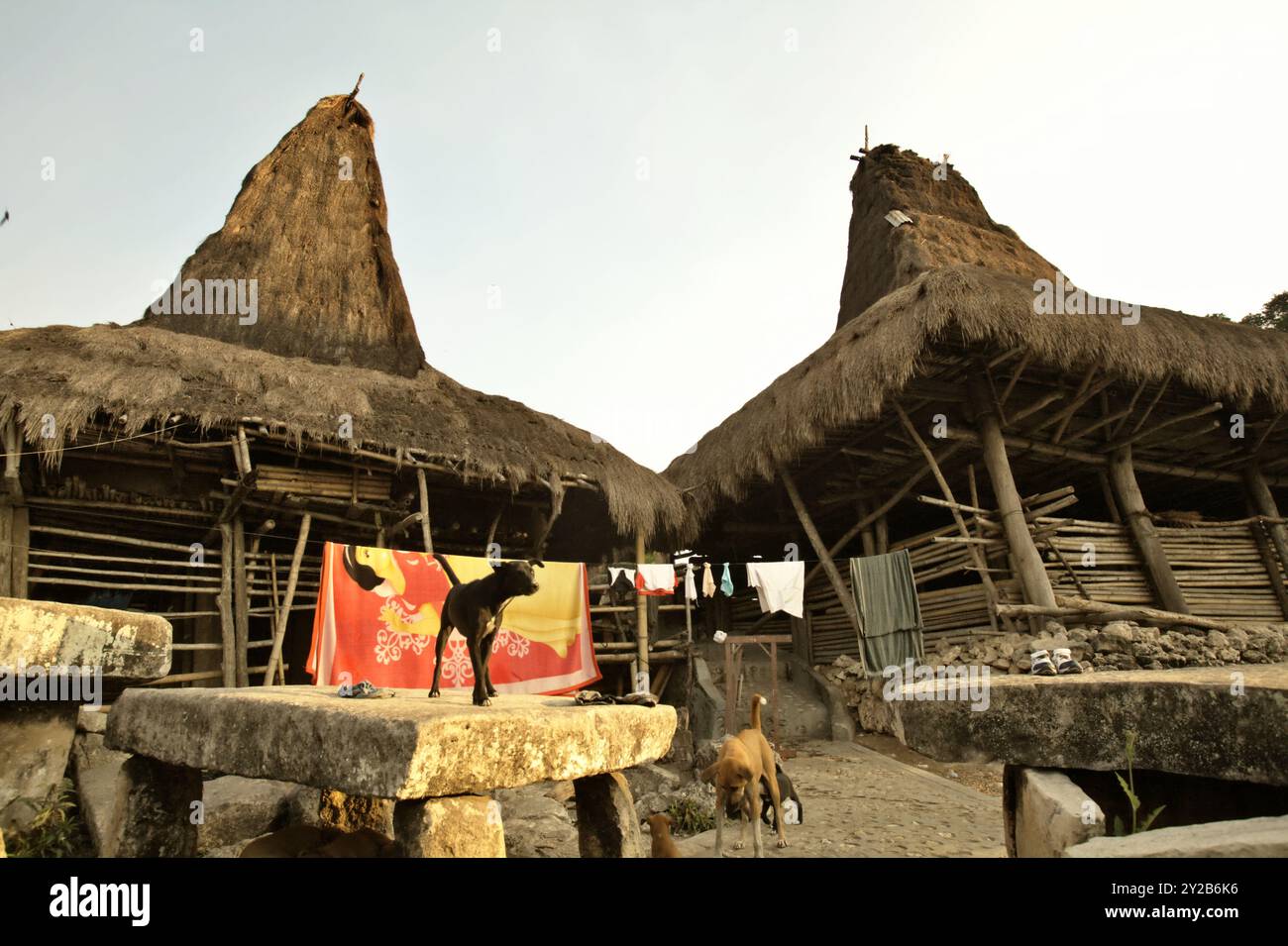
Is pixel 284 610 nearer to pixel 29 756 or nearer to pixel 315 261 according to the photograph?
pixel 29 756

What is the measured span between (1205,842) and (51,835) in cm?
411

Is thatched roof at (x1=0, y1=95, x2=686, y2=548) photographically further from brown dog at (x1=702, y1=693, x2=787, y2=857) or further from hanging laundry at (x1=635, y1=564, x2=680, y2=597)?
brown dog at (x1=702, y1=693, x2=787, y2=857)

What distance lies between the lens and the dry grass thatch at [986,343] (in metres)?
8.65

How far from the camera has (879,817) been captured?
20.1ft

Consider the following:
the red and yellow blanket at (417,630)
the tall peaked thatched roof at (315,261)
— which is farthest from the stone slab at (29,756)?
the tall peaked thatched roof at (315,261)

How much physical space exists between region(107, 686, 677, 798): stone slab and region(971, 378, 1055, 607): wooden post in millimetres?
7514

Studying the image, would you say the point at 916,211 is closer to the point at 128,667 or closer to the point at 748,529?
the point at 748,529

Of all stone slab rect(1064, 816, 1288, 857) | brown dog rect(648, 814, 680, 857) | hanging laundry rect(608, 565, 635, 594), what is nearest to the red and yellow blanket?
hanging laundry rect(608, 565, 635, 594)

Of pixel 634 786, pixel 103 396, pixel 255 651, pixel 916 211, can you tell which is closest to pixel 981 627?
pixel 634 786

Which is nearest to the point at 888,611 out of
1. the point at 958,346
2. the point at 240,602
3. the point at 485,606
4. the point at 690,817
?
the point at 958,346

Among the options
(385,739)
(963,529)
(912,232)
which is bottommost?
(385,739)

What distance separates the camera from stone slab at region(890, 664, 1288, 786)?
1737mm

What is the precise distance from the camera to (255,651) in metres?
8.38
